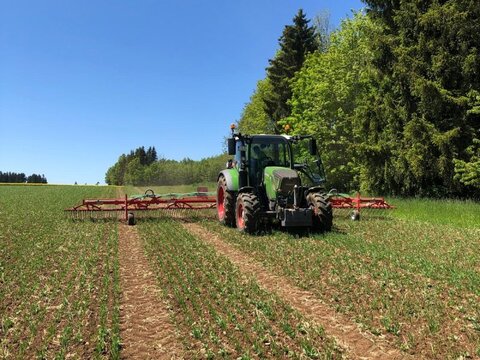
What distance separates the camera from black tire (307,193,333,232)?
10992 millimetres

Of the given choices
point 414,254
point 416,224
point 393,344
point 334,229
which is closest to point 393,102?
point 416,224

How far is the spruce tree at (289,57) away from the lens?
3594cm

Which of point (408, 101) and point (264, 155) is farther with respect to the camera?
point (408, 101)

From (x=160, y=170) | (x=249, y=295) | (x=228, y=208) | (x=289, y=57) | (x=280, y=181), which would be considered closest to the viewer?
(x=249, y=295)

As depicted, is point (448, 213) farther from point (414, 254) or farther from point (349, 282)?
point (349, 282)

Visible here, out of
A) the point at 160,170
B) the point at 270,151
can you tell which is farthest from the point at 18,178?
the point at 270,151

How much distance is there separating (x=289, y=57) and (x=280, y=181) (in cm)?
2787

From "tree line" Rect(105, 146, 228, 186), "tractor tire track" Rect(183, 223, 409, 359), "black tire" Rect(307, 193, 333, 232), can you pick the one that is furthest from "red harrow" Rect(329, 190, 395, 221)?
"tree line" Rect(105, 146, 228, 186)

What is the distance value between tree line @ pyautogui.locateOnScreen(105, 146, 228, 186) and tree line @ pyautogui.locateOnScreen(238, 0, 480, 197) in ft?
119

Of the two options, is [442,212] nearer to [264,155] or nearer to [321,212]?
[321,212]

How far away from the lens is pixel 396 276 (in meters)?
7.06

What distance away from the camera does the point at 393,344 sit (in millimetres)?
4668

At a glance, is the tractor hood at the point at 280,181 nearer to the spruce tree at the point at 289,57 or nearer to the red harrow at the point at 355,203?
the red harrow at the point at 355,203

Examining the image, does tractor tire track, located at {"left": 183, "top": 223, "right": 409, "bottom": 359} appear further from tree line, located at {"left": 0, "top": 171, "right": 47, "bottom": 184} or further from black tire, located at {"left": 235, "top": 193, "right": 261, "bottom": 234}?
tree line, located at {"left": 0, "top": 171, "right": 47, "bottom": 184}
